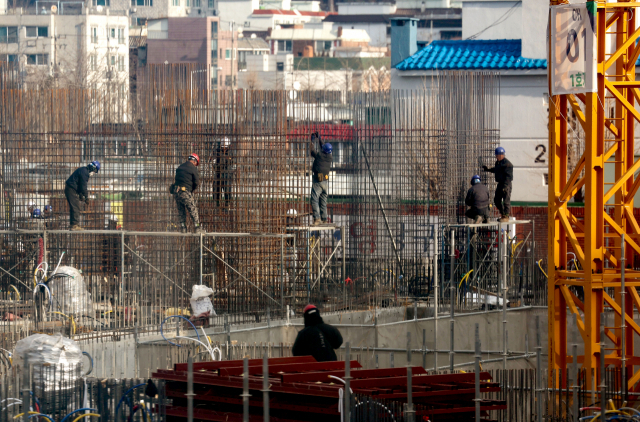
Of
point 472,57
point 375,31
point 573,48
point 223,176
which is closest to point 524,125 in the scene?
point 472,57

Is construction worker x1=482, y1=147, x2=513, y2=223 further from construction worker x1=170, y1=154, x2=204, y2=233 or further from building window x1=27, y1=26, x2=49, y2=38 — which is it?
building window x1=27, y1=26, x2=49, y2=38

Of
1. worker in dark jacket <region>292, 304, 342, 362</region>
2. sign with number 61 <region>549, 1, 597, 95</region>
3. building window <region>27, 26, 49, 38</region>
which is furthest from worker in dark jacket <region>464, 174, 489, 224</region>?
building window <region>27, 26, 49, 38</region>

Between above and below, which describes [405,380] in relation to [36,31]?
below

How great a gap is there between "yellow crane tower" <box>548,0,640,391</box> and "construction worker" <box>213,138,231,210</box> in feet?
24.6

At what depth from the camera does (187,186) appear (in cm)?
1527

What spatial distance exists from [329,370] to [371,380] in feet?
2.08

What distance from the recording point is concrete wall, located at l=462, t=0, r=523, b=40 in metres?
28.9

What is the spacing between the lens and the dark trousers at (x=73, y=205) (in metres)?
16.0

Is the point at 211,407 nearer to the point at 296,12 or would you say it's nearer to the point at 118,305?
the point at 118,305

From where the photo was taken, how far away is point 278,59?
296 feet

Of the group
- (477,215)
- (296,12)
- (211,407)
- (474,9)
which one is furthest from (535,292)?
(296,12)

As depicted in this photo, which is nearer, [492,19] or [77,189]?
[77,189]

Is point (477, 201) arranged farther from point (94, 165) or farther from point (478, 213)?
point (94, 165)

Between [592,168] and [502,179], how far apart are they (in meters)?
7.01
